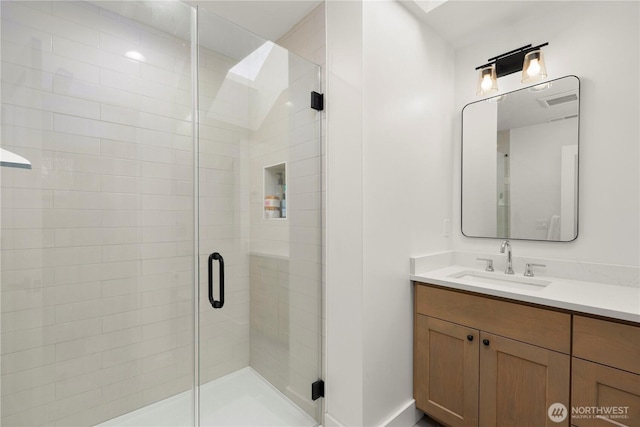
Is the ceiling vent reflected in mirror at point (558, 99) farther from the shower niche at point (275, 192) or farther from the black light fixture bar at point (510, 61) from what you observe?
the shower niche at point (275, 192)

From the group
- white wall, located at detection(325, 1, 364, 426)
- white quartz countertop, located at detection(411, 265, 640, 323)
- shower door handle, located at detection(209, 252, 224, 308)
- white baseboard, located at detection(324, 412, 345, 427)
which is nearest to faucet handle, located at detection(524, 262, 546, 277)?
white quartz countertop, located at detection(411, 265, 640, 323)

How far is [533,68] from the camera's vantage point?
177 centimetres

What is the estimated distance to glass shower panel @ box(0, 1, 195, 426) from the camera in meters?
1.39

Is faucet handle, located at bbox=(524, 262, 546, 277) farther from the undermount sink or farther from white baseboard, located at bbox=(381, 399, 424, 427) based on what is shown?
white baseboard, located at bbox=(381, 399, 424, 427)

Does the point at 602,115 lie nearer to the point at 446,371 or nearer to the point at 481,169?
the point at 481,169

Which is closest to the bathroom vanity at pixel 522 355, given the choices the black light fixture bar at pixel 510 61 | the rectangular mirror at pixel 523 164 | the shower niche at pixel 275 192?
the rectangular mirror at pixel 523 164

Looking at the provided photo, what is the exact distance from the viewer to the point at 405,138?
1.80 metres

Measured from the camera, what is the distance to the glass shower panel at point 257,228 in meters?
1.54

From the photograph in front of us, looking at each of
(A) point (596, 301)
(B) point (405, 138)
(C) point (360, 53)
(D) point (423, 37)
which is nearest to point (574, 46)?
(D) point (423, 37)

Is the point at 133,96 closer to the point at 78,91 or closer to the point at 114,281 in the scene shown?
the point at 78,91

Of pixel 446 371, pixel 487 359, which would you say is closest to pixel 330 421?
pixel 446 371

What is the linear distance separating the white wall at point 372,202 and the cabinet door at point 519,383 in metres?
0.44

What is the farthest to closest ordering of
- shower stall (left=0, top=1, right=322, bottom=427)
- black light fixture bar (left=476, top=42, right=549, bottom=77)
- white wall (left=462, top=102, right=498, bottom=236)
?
white wall (left=462, top=102, right=498, bottom=236)
black light fixture bar (left=476, top=42, right=549, bottom=77)
shower stall (left=0, top=1, right=322, bottom=427)

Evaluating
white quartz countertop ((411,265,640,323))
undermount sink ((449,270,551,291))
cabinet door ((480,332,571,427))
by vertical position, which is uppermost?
white quartz countertop ((411,265,640,323))
